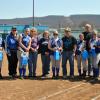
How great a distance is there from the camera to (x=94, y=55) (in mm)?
13734

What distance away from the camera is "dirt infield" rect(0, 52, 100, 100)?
10742mm

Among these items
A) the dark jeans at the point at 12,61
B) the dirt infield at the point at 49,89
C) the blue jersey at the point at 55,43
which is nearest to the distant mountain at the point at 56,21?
the blue jersey at the point at 55,43

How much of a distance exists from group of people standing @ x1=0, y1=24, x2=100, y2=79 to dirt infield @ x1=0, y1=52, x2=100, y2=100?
530mm

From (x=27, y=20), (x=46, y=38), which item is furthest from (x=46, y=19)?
(x=46, y=38)

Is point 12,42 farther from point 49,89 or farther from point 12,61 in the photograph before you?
point 49,89

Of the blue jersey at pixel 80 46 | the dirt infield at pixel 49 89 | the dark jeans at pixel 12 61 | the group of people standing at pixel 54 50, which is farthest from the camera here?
the blue jersey at pixel 80 46

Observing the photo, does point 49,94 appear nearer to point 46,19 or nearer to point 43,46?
point 43,46

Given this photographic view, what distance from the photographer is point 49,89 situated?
11883mm

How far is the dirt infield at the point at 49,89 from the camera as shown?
35.2 ft

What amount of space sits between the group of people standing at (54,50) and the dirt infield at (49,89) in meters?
0.53

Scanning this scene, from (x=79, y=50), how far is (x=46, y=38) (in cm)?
126

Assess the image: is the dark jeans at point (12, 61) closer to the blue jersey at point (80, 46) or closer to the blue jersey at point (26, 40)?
the blue jersey at point (26, 40)

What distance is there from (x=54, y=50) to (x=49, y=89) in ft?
8.11

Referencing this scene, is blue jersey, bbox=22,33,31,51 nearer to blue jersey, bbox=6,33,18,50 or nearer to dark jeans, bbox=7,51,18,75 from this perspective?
blue jersey, bbox=6,33,18,50
